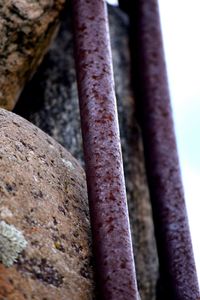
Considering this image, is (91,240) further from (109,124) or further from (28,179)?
(109,124)

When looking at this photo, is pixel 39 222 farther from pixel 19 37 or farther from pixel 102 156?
pixel 19 37

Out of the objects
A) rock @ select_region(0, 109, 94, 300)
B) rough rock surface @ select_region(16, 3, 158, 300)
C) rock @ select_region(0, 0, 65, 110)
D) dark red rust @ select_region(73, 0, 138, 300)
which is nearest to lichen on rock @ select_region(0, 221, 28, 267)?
rock @ select_region(0, 109, 94, 300)

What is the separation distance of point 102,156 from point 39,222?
352 mm

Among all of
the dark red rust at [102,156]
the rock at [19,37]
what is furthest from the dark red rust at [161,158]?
the rock at [19,37]

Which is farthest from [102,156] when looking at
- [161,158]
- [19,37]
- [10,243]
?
[161,158]

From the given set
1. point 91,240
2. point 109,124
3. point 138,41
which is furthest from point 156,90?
point 91,240

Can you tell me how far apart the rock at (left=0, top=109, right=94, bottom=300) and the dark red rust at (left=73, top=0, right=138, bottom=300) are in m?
0.07

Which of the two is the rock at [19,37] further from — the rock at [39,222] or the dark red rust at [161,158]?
the dark red rust at [161,158]

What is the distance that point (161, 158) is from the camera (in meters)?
2.54

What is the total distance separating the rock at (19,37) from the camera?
2.04 m

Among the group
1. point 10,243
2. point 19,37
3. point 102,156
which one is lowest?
point 10,243

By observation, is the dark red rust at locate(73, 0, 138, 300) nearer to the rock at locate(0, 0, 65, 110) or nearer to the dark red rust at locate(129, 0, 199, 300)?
the rock at locate(0, 0, 65, 110)

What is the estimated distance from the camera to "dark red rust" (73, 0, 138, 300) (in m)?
1.51

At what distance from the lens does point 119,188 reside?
1644 mm
